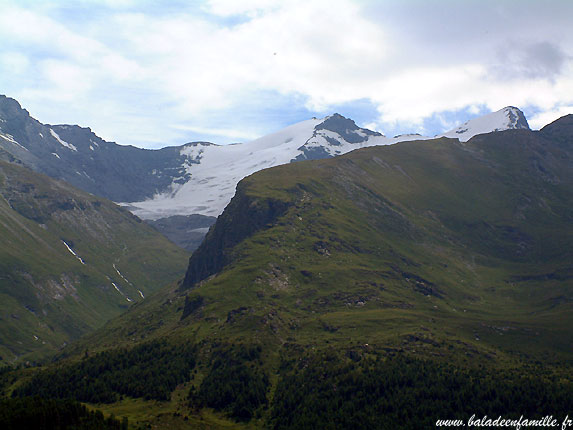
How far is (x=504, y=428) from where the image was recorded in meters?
197

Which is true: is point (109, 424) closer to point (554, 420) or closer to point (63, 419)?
point (63, 419)

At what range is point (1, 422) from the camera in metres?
184

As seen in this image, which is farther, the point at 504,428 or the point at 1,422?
the point at 504,428

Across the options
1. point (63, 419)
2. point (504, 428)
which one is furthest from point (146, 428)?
point (504, 428)

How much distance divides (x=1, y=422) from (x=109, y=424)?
32102 millimetres

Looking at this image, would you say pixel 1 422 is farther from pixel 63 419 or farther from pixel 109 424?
pixel 109 424

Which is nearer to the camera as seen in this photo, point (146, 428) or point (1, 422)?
point (1, 422)

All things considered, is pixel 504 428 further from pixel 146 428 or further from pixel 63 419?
pixel 63 419

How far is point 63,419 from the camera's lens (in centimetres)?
19325

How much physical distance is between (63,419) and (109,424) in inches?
579

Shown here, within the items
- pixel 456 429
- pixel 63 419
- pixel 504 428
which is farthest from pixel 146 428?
pixel 504 428

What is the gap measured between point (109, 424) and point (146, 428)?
41.1 feet

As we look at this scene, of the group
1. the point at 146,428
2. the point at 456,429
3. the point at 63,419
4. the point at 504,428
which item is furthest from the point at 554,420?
the point at 63,419

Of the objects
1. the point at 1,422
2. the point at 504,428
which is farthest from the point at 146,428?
the point at 504,428
